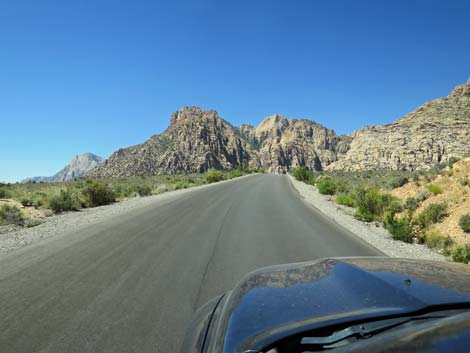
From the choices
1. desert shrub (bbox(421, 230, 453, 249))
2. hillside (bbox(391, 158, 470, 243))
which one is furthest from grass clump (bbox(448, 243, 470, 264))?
hillside (bbox(391, 158, 470, 243))

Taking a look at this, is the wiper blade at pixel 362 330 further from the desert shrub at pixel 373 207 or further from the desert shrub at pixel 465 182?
the desert shrub at pixel 465 182

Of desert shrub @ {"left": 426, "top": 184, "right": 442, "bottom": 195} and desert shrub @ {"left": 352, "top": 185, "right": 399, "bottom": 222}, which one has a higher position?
desert shrub @ {"left": 426, "top": 184, "right": 442, "bottom": 195}

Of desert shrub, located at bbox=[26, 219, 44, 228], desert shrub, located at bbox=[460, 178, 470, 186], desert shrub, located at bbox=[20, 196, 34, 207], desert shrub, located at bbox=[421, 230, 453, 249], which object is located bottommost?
desert shrub, located at bbox=[421, 230, 453, 249]

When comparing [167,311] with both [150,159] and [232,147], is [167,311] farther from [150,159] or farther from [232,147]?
[232,147]

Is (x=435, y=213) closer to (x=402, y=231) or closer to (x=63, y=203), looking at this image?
(x=402, y=231)

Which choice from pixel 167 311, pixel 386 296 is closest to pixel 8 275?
pixel 167 311

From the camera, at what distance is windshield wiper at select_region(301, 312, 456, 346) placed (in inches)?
63.4

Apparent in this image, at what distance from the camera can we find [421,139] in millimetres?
65312

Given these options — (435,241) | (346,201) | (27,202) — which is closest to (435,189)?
(346,201)

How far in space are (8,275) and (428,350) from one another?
250 inches

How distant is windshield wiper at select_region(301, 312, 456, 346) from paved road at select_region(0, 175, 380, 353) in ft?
6.97

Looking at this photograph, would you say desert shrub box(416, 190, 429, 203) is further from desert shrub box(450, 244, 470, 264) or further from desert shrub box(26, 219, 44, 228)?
desert shrub box(26, 219, 44, 228)

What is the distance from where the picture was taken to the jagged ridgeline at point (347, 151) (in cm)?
6209

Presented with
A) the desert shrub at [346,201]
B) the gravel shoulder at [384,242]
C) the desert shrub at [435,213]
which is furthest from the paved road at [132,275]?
the desert shrub at [346,201]
